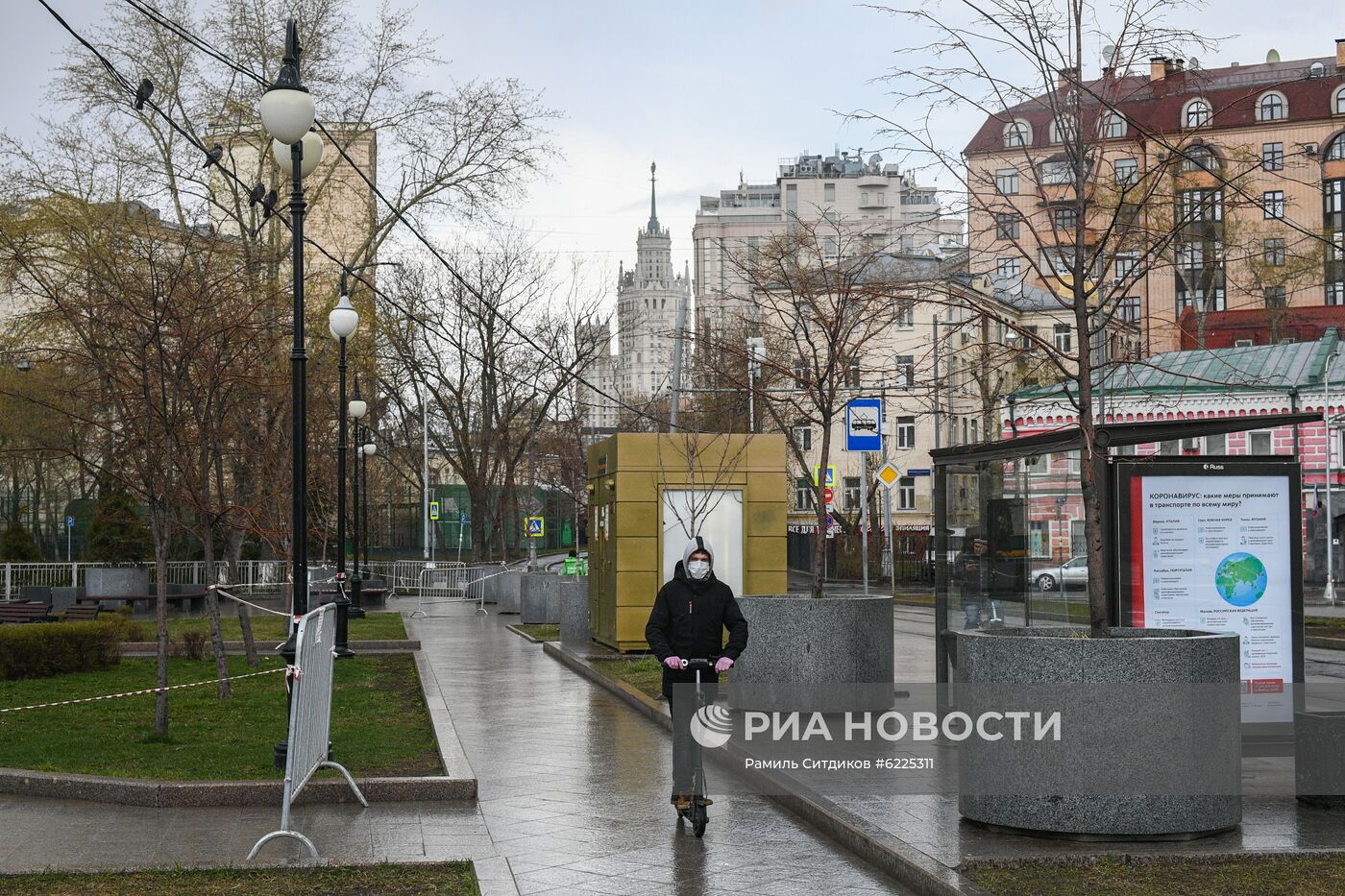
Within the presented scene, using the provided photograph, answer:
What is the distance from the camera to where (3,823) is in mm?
9320

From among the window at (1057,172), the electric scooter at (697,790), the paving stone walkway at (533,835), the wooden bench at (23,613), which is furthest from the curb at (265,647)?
the window at (1057,172)

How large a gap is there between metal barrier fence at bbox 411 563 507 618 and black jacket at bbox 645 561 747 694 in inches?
1433

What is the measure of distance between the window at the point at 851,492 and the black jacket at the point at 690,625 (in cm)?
6180

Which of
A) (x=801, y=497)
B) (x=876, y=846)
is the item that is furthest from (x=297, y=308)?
(x=801, y=497)

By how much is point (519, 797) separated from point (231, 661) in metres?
11.9

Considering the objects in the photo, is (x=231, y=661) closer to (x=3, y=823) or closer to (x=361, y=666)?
(x=361, y=666)

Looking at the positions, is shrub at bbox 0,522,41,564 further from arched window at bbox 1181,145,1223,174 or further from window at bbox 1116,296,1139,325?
arched window at bbox 1181,145,1223,174

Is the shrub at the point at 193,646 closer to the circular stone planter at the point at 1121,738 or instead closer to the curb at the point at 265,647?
the curb at the point at 265,647

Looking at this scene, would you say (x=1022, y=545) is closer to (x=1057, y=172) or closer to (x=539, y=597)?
(x=1057, y=172)

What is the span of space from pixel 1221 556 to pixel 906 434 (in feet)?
236

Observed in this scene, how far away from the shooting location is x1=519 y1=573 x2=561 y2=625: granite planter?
104ft

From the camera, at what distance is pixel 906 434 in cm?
8269

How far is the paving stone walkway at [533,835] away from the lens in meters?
7.95

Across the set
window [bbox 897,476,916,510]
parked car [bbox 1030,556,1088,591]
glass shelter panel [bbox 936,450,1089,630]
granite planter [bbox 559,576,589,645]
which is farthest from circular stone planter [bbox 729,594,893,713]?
window [bbox 897,476,916,510]
